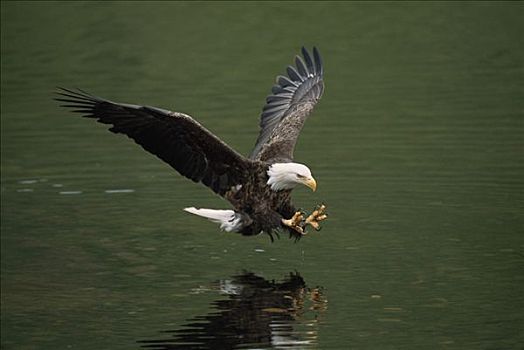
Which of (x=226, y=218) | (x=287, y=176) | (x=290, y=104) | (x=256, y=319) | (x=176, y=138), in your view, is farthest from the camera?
(x=290, y=104)

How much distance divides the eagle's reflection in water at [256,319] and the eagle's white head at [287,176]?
653 mm

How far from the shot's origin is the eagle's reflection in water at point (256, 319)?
9258 millimetres

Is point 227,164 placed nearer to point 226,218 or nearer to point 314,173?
point 226,218

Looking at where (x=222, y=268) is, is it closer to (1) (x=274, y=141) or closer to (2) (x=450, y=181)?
(1) (x=274, y=141)

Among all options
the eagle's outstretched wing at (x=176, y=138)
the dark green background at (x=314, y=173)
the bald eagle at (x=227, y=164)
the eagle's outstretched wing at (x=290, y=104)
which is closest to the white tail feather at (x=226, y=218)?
the bald eagle at (x=227, y=164)

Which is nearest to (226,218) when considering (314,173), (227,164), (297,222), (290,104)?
(227,164)

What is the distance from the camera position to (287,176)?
35.1ft

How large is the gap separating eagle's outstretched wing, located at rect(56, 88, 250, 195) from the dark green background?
737 mm

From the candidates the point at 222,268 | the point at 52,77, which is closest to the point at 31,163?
the point at 222,268

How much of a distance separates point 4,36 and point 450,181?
13.9 metres

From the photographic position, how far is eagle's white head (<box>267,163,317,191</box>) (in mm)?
10641

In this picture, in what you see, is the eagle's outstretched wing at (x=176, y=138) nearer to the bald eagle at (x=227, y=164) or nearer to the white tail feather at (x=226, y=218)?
the bald eagle at (x=227, y=164)

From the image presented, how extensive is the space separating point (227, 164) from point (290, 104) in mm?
1934

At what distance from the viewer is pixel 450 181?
44.2 ft
